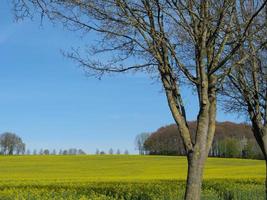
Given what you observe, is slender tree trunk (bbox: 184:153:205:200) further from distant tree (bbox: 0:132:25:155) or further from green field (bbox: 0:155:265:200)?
distant tree (bbox: 0:132:25:155)

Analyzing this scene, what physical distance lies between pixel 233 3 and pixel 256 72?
6.23m

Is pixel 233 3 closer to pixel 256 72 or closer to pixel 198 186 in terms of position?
pixel 198 186

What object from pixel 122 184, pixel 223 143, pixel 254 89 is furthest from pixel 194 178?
pixel 223 143

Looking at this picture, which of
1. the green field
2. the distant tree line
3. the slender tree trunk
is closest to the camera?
the slender tree trunk

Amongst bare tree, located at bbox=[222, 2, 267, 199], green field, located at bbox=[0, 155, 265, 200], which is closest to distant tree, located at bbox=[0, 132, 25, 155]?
green field, located at bbox=[0, 155, 265, 200]

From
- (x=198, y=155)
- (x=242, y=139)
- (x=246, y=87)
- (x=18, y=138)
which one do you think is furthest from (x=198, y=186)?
(x=18, y=138)

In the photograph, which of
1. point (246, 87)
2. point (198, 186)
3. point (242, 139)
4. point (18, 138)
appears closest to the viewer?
point (198, 186)

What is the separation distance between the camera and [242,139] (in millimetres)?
96562

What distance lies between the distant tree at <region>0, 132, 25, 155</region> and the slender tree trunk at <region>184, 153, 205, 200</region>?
305 feet

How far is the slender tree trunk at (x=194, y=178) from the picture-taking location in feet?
27.7

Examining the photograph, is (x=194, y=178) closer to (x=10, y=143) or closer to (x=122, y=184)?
(x=122, y=184)

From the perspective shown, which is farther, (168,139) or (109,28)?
(168,139)

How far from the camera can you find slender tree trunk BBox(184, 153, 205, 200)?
843 centimetres

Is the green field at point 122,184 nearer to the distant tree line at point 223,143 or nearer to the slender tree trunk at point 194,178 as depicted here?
the slender tree trunk at point 194,178
